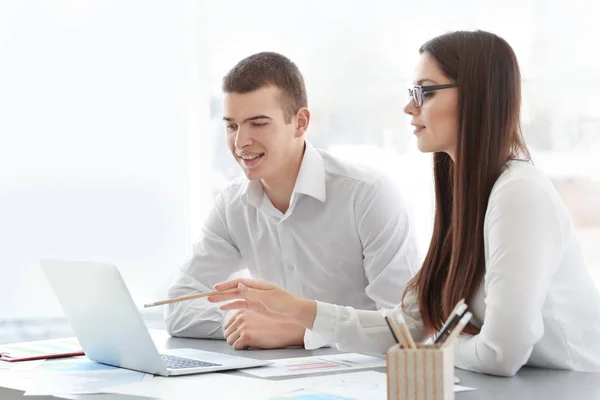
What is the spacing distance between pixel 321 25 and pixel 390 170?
0.76 m

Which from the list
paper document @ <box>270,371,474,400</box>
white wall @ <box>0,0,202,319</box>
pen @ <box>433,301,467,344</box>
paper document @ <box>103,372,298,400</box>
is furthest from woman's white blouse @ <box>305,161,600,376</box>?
white wall @ <box>0,0,202,319</box>

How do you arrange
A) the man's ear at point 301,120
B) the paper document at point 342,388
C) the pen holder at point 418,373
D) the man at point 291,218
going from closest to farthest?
the pen holder at point 418,373, the paper document at point 342,388, the man at point 291,218, the man's ear at point 301,120

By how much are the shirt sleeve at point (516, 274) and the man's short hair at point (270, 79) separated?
105 cm

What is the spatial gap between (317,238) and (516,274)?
A: 3.50 feet

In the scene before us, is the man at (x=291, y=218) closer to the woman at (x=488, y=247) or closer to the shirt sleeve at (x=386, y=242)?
the shirt sleeve at (x=386, y=242)

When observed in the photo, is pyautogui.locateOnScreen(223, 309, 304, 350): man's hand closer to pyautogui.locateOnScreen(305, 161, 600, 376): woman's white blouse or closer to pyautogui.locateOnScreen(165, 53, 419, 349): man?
pyautogui.locateOnScreen(165, 53, 419, 349): man

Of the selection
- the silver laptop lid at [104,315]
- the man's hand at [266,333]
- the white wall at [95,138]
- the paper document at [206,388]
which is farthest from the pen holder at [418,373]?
the white wall at [95,138]

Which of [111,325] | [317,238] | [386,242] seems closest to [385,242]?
[386,242]

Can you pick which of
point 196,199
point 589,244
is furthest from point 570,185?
point 196,199

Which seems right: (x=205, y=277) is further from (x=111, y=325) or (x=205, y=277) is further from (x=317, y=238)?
(x=111, y=325)

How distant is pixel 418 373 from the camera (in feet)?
4.19

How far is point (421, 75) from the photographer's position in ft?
6.42

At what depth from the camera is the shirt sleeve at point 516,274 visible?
1.66m

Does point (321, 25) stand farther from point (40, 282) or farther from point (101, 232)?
point (40, 282)
